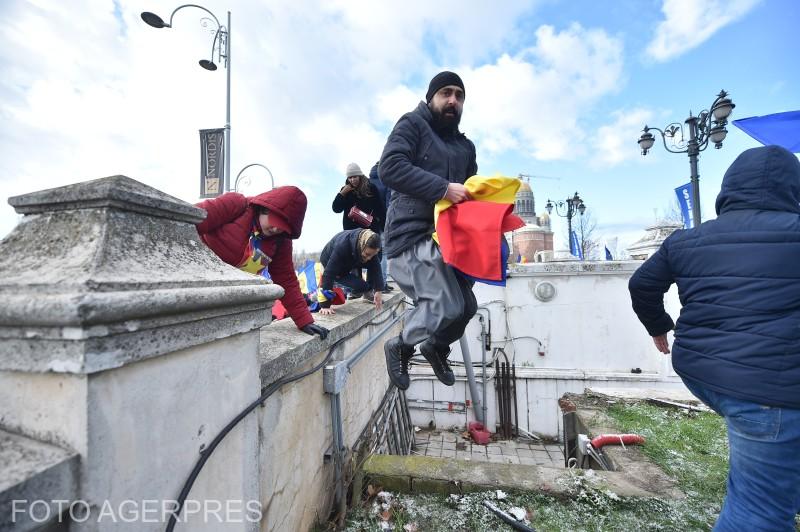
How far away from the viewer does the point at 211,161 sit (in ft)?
28.7

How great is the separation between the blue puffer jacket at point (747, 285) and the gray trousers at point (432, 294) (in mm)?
1270

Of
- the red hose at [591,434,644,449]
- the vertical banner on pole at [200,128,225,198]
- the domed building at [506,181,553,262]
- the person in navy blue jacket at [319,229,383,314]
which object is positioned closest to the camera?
the red hose at [591,434,644,449]

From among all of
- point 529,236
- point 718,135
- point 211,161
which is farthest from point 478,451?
point 529,236

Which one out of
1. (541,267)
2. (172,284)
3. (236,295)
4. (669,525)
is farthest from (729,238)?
(541,267)

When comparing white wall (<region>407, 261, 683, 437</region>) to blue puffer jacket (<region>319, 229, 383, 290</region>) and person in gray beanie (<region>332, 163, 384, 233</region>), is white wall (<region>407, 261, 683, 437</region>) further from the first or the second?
blue puffer jacket (<region>319, 229, 383, 290</region>)

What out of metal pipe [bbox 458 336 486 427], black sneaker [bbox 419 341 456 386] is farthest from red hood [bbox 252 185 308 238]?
metal pipe [bbox 458 336 486 427]

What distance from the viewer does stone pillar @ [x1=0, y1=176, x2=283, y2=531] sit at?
2.77ft

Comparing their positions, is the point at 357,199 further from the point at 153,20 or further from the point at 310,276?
the point at 153,20

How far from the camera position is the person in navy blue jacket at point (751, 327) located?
5.61ft

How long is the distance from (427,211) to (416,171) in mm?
338

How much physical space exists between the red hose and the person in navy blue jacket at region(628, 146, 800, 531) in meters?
1.78

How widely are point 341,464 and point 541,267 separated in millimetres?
7881

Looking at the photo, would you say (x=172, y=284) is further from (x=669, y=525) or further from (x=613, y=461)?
(x=613, y=461)

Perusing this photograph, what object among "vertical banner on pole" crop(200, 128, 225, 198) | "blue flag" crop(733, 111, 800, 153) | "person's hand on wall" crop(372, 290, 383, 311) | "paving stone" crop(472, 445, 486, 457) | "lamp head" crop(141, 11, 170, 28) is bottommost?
"paving stone" crop(472, 445, 486, 457)
